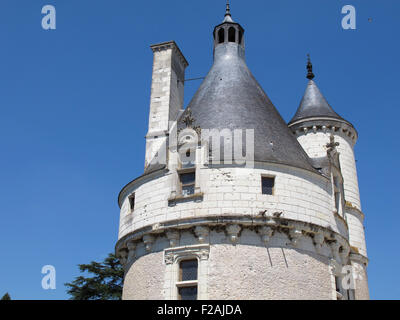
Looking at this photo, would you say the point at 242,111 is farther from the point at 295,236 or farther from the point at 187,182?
the point at 295,236

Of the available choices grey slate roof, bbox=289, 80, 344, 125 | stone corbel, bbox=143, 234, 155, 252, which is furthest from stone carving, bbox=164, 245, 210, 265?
grey slate roof, bbox=289, 80, 344, 125

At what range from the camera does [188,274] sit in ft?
52.1

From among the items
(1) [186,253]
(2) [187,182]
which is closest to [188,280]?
(1) [186,253]

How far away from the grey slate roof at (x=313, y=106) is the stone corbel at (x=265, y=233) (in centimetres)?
1175

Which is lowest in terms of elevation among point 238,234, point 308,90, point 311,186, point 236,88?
point 238,234

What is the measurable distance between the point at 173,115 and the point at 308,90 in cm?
1029

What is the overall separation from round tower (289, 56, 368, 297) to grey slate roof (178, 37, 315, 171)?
222 inches

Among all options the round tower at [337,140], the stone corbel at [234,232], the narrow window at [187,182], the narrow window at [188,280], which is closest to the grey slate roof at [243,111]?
the narrow window at [187,182]

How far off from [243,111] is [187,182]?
3523mm

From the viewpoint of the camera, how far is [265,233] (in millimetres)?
15781

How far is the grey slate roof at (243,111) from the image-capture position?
58.8 ft
